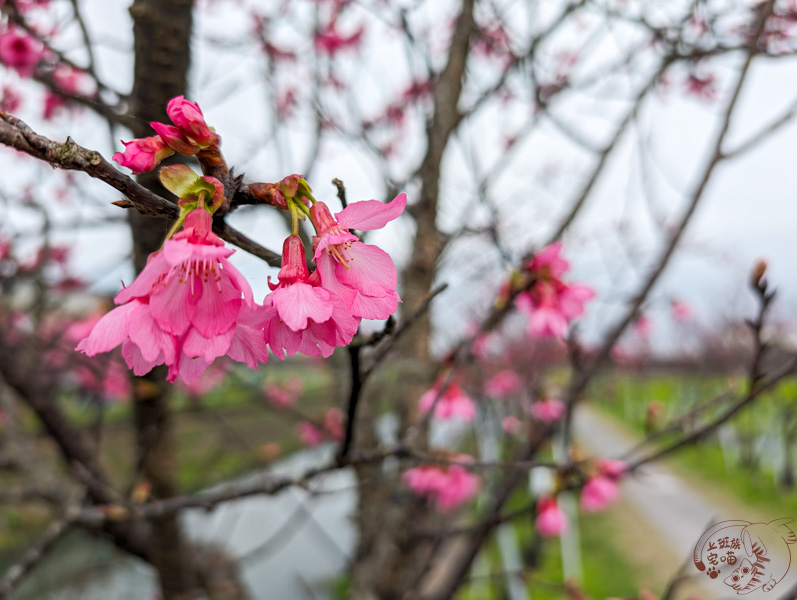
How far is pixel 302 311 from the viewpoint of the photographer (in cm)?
43

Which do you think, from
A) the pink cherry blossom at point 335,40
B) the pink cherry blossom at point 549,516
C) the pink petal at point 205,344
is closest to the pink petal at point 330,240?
the pink petal at point 205,344

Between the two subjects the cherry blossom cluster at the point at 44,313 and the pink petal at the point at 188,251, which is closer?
the pink petal at the point at 188,251

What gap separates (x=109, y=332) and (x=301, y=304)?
181mm

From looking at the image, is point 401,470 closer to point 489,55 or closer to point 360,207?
point 360,207

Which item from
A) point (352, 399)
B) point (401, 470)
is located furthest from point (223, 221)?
point (401, 470)

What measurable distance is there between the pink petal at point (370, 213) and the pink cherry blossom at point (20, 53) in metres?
1.45

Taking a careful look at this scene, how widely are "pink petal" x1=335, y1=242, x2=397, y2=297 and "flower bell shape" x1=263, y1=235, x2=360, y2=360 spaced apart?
0.03 meters

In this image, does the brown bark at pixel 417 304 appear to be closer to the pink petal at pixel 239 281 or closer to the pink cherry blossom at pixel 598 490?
the pink cherry blossom at pixel 598 490

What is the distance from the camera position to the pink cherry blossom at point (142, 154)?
429 millimetres

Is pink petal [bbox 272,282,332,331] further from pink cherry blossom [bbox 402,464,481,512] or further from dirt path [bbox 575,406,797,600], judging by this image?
dirt path [bbox 575,406,797,600]

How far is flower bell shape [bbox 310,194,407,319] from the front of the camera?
0.46 m

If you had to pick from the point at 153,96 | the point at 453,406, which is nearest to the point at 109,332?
the point at 153,96

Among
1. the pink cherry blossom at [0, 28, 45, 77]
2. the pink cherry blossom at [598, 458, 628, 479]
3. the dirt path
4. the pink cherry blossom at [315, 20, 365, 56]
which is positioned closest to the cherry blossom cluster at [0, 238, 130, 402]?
the pink cherry blossom at [0, 28, 45, 77]

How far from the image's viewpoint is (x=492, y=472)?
4.79 meters
